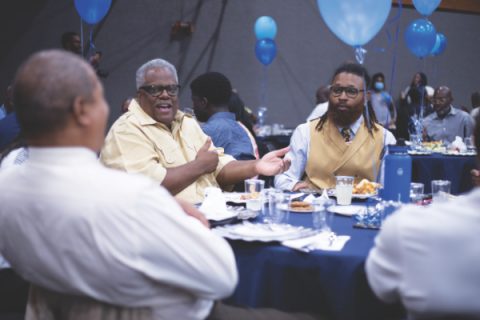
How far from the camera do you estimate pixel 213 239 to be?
1.21 metres

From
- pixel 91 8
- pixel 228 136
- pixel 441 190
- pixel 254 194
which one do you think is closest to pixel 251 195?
pixel 254 194

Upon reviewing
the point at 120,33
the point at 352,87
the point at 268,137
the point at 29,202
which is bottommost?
the point at 268,137

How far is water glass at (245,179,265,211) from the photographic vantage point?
6.63 feet

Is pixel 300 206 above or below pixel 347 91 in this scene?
below

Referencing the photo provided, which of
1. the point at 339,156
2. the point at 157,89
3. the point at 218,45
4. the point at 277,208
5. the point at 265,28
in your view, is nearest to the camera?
the point at 277,208

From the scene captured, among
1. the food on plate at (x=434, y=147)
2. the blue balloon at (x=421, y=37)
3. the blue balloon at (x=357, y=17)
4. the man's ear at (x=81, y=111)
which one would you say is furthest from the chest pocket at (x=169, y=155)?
the blue balloon at (x=421, y=37)

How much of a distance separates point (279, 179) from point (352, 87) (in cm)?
67

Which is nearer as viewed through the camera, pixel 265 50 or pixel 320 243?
pixel 320 243

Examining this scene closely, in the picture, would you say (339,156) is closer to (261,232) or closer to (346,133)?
(346,133)

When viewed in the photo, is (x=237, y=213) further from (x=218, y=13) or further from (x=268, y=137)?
(x=218, y=13)

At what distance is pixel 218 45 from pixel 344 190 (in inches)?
266

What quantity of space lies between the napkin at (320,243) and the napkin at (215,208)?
0.32 metres

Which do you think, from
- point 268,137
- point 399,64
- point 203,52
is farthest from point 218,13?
point 399,64

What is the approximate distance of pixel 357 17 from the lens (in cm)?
235
